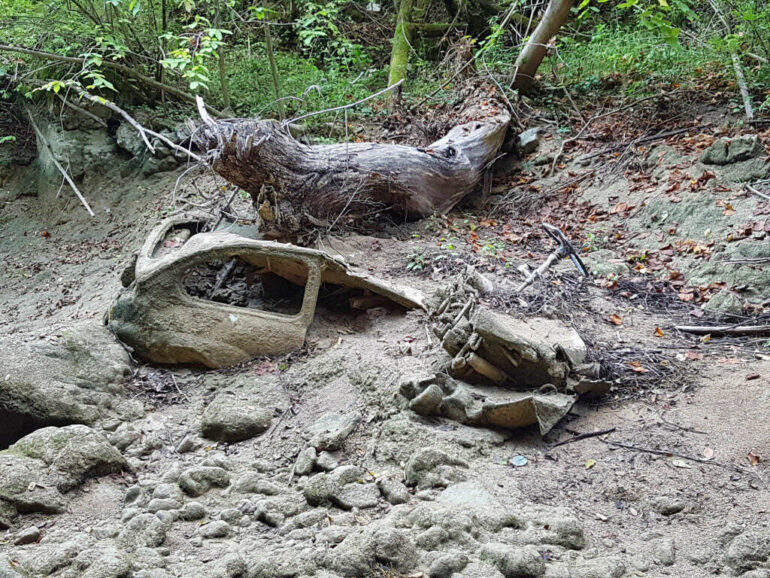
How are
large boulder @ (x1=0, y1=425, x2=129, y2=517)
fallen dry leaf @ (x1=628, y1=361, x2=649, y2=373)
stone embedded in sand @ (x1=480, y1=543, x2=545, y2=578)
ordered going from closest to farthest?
stone embedded in sand @ (x1=480, y1=543, x2=545, y2=578) < large boulder @ (x1=0, y1=425, x2=129, y2=517) < fallen dry leaf @ (x1=628, y1=361, x2=649, y2=373)

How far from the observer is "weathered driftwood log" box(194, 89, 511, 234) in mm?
6086

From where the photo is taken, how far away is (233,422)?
4.01 meters

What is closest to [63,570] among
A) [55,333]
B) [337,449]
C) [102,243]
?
[337,449]

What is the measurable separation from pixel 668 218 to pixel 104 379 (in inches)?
226

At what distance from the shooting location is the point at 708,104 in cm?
822

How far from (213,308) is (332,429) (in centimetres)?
169

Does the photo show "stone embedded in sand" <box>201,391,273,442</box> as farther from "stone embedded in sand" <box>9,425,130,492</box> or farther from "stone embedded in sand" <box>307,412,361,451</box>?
"stone embedded in sand" <box>9,425,130,492</box>

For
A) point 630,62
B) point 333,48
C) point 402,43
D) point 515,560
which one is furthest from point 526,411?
point 333,48

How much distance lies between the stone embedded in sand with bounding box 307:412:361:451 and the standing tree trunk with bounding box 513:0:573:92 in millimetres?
7516

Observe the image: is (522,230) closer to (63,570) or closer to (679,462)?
(679,462)

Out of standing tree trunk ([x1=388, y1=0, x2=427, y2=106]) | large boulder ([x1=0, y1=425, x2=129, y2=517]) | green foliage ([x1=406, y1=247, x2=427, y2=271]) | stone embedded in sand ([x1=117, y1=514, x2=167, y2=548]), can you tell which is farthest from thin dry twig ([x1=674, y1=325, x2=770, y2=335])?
standing tree trunk ([x1=388, y1=0, x2=427, y2=106])

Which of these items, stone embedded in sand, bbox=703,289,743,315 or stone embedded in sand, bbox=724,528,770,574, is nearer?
stone embedded in sand, bbox=724,528,770,574

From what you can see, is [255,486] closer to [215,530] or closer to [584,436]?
[215,530]

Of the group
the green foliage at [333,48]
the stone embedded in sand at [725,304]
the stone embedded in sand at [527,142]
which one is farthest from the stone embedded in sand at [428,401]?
the green foliage at [333,48]
